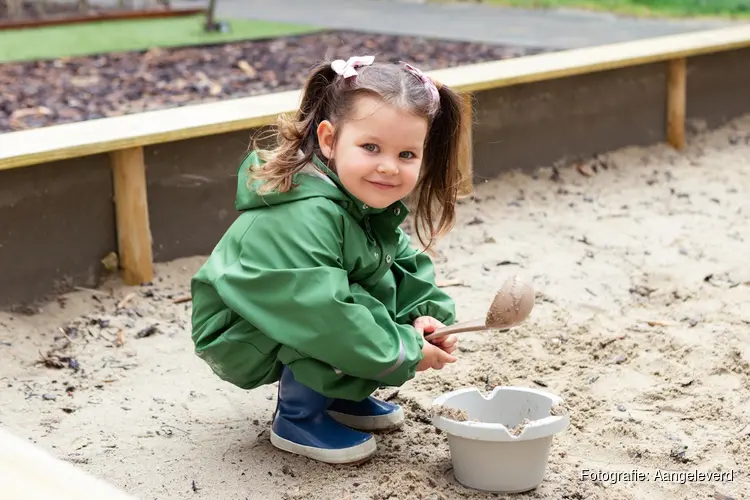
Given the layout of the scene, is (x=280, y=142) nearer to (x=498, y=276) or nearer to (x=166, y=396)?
(x=166, y=396)

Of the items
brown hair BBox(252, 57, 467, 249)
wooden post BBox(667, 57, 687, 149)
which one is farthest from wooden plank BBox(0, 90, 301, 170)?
wooden post BBox(667, 57, 687, 149)

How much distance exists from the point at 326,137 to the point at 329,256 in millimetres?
268

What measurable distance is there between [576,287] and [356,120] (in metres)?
1.43

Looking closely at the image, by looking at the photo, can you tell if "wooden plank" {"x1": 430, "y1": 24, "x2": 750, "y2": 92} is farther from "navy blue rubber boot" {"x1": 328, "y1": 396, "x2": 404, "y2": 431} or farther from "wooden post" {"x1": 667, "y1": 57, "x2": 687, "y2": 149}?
"navy blue rubber boot" {"x1": 328, "y1": 396, "x2": 404, "y2": 431}

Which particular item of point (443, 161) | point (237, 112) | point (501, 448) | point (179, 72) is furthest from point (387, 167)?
point (179, 72)

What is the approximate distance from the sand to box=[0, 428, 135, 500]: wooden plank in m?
0.66

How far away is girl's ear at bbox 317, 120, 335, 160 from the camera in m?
2.24

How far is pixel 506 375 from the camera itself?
9.05 feet

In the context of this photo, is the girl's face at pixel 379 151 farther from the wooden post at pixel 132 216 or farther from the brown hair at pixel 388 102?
the wooden post at pixel 132 216

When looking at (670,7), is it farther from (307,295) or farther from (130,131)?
(307,295)

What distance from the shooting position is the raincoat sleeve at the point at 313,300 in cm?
206

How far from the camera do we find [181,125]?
11.3 ft

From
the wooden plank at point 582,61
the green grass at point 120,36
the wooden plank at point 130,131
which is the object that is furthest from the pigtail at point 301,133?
the green grass at point 120,36

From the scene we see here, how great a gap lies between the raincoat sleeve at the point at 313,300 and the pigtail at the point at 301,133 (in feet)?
0.29
